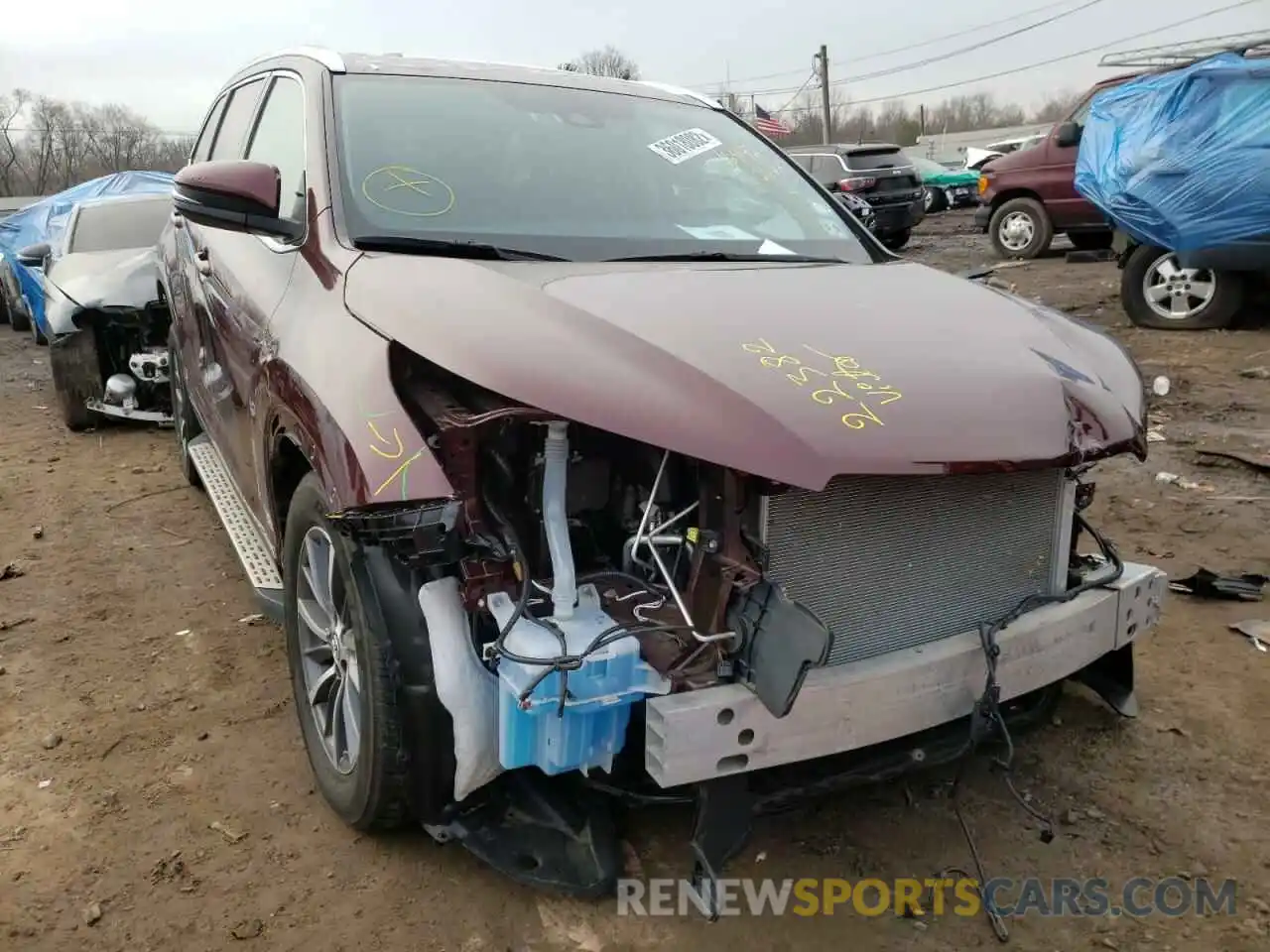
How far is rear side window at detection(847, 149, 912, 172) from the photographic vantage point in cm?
1631

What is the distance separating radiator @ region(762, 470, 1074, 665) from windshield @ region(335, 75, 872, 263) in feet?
3.50

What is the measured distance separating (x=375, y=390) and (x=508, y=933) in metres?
1.22

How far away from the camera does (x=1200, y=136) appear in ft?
25.3

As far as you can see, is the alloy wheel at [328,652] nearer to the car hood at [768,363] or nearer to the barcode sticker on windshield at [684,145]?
the car hood at [768,363]

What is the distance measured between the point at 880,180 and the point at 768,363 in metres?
14.9

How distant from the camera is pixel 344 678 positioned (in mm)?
2518

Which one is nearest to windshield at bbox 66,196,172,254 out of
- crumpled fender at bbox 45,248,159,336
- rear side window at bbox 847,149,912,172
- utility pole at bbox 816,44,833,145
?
crumpled fender at bbox 45,248,159,336

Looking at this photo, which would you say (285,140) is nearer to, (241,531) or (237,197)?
(237,197)

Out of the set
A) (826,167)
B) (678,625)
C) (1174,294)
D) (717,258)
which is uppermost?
(826,167)

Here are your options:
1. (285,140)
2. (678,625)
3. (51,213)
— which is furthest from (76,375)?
(51,213)

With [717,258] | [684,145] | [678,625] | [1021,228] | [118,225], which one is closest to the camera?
[678,625]

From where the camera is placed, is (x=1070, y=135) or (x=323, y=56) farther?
(x=1070, y=135)

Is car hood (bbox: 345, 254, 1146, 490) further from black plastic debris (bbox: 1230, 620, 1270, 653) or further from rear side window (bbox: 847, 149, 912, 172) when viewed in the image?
rear side window (bbox: 847, 149, 912, 172)

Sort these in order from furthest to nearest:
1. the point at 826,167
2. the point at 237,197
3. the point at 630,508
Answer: the point at 826,167 < the point at 237,197 < the point at 630,508
